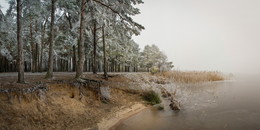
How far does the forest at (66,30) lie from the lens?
11.4 m

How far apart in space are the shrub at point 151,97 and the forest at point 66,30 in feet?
13.0

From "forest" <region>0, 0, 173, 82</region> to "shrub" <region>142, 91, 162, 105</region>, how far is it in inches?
156

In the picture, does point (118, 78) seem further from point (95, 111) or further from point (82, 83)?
point (95, 111)

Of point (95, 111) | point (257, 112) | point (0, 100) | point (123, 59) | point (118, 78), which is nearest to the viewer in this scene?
point (0, 100)

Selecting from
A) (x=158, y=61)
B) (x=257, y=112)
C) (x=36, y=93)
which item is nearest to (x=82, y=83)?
(x=36, y=93)

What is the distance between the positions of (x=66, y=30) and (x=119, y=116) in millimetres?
16138

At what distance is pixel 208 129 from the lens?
24.4ft

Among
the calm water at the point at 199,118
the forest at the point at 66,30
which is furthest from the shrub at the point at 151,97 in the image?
the forest at the point at 66,30

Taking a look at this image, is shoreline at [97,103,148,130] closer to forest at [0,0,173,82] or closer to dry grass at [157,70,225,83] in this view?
forest at [0,0,173,82]

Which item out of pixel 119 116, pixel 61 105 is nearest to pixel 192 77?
pixel 119 116

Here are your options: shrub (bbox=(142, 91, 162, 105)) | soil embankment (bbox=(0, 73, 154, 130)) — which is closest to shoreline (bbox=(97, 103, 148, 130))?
soil embankment (bbox=(0, 73, 154, 130))

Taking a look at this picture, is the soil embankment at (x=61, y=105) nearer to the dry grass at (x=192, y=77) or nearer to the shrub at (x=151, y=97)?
the shrub at (x=151, y=97)

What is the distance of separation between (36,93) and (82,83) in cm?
290

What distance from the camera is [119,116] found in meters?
9.15
